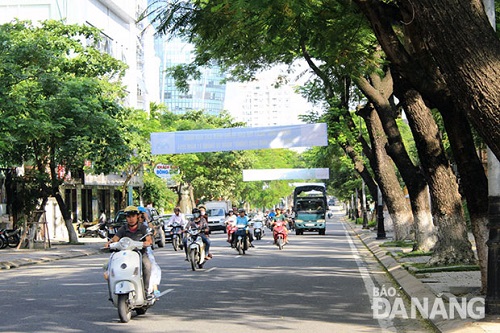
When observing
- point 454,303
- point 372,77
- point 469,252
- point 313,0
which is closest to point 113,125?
point 372,77

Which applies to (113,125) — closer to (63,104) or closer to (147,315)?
(63,104)

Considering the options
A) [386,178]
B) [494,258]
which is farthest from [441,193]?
[386,178]

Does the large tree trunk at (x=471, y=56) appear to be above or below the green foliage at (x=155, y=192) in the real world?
below

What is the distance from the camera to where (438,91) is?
13773 millimetres

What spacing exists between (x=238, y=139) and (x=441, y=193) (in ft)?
65.6

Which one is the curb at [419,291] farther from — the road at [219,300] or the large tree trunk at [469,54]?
the large tree trunk at [469,54]

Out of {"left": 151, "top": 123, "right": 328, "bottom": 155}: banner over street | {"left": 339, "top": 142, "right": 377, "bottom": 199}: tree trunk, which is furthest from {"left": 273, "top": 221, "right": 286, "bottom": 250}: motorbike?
{"left": 339, "top": 142, "right": 377, "bottom": 199}: tree trunk

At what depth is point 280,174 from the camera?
3125 inches

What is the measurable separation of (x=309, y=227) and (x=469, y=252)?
113 ft

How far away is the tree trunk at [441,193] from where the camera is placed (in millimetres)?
19031

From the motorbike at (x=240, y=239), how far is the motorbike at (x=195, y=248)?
647 centimetres

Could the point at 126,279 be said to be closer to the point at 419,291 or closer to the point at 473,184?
the point at 419,291

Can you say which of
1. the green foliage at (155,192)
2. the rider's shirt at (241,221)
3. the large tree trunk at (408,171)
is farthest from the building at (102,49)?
the large tree trunk at (408,171)

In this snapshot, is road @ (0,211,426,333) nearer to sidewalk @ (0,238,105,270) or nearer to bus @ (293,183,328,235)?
sidewalk @ (0,238,105,270)
